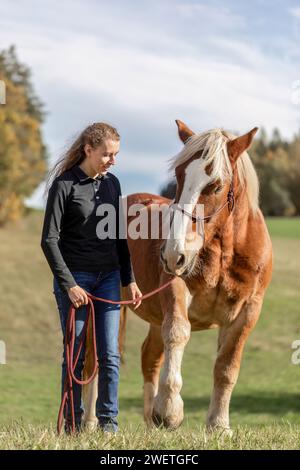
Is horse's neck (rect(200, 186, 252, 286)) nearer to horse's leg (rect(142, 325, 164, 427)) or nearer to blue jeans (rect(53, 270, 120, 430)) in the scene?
blue jeans (rect(53, 270, 120, 430))

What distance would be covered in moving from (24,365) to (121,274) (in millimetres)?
17577

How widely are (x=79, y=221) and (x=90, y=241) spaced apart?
15 centimetres

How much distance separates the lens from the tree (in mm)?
45250

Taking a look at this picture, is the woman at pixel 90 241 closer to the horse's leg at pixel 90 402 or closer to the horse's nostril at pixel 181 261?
the horse's nostril at pixel 181 261

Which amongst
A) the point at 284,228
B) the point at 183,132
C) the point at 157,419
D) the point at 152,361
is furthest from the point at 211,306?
the point at 284,228

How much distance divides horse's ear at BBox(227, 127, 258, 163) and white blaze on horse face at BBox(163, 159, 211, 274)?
32 centimetres

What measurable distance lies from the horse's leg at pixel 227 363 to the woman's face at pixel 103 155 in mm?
1555

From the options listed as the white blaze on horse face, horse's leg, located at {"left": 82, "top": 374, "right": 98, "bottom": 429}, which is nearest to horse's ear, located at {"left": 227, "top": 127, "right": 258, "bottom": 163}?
the white blaze on horse face

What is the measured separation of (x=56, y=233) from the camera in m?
5.03

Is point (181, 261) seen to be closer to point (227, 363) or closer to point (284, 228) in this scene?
point (227, 363)

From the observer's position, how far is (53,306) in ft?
93.5

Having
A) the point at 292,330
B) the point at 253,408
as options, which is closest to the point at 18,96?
the point at 292,330
